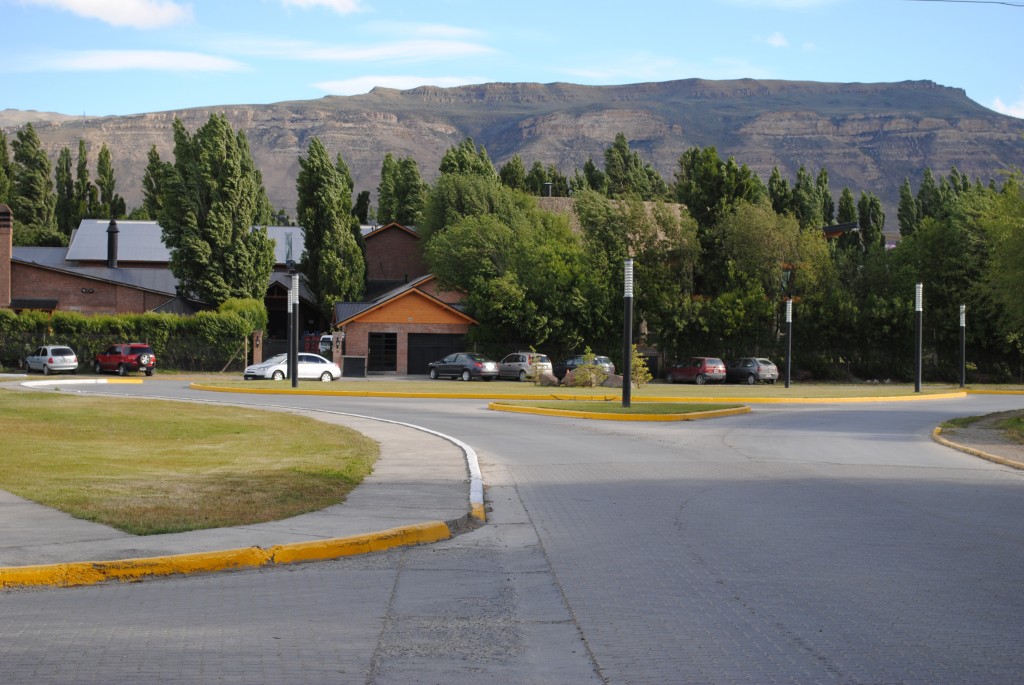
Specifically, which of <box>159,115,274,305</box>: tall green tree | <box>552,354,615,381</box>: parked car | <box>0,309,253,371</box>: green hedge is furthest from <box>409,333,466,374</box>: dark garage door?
<box>159,115,274,305</box>: tall green tree

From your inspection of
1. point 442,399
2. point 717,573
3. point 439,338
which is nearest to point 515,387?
point 442,399

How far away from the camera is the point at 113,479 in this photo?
→ 13.3m

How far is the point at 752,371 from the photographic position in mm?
58750

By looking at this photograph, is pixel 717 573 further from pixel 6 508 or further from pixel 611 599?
pixel 6 508

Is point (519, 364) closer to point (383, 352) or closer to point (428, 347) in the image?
point (428, 347)

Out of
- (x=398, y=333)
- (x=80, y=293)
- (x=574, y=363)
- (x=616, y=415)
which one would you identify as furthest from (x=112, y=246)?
(x=616, y=415)

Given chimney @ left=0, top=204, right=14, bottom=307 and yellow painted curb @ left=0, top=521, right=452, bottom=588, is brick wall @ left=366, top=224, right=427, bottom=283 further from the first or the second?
yellow painted curb @ left=0, top=521, right=452, bottom=588

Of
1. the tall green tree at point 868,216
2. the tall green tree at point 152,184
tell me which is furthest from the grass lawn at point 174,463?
the tall green tree at point 868,216

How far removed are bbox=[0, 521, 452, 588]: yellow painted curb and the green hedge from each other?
4859 cm

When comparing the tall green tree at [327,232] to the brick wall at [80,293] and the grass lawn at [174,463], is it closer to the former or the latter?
the brick wall at [80,293]

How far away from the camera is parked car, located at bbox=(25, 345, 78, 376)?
52.8m

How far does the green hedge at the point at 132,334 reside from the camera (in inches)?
2199

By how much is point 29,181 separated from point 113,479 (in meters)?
99.8

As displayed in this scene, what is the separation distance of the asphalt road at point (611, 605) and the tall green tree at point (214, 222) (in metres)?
52.7
